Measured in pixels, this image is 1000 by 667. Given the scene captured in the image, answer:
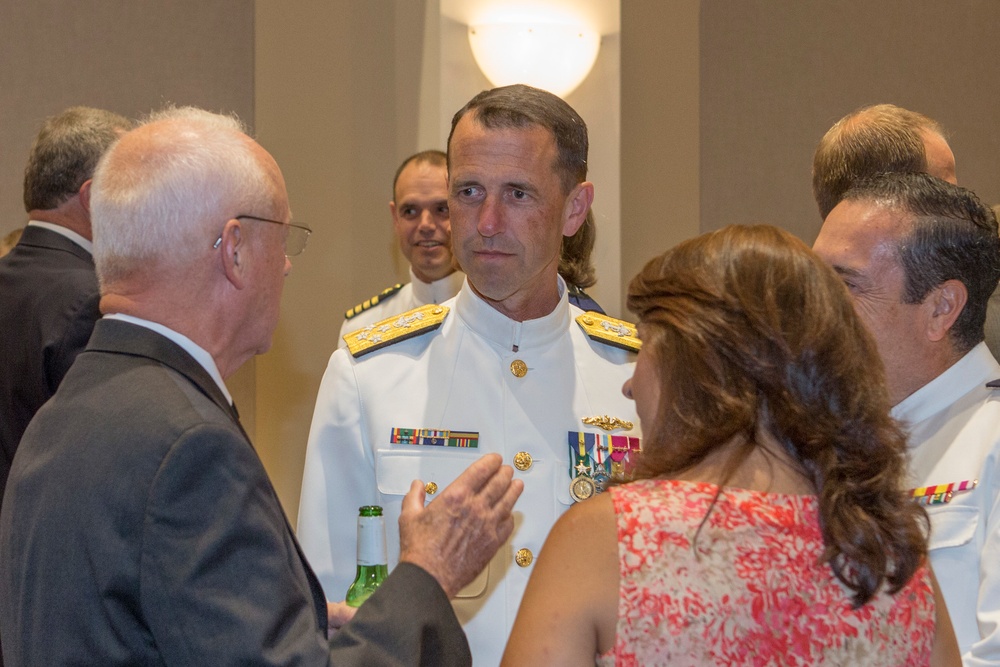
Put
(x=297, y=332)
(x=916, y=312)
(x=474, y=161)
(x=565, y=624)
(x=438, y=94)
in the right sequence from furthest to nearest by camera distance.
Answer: (x=297, y=332) < (x=438, y=94) < (x=474, y=161) < (x=916, y=312) < (x=565, y=624)

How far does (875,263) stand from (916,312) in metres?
0.11

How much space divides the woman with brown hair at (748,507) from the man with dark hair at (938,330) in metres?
0.45

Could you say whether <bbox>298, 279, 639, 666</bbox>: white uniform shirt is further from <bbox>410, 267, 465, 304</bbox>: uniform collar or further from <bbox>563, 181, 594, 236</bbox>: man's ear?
<bbox>410, 267, 465, 304</bbox>: uniform collar

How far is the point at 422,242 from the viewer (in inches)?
148

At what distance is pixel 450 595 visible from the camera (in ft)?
4.73

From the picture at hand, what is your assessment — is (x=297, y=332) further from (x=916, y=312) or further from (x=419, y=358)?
(x=916, y=312)

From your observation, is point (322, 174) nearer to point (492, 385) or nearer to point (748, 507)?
point (492, 385)

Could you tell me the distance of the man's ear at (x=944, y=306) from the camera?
1.87 metres

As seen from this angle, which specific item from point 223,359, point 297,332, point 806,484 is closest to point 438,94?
point 297,332

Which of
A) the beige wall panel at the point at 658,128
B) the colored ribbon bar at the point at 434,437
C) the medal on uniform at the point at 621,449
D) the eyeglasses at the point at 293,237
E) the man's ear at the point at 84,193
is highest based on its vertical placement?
the beige wall panel at the point at 658,128

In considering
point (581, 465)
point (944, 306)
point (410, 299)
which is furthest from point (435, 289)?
point (944, 306)

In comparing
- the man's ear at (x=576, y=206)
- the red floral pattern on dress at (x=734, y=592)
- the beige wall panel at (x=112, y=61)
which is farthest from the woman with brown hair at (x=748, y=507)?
the beige wall panel at (x=112, y=61)

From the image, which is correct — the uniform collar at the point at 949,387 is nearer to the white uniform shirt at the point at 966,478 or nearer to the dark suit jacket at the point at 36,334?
the white uniform shirt at the point at 966,478

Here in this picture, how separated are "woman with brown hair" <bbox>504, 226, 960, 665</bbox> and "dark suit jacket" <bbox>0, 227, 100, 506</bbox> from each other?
164 centimetres
